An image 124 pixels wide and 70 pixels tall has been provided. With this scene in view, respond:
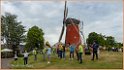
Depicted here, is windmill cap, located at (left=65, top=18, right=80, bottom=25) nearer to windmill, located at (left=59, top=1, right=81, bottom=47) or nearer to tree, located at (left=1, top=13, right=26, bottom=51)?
windmill, located at (left=59, top=1, right=81, bottom=47)

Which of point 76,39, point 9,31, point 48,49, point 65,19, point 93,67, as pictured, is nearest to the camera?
point 93,67

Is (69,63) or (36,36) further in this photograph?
(36,36)

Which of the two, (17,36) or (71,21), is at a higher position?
(71,21)

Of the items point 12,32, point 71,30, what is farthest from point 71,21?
point 12,32

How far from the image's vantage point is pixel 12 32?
1868 inches

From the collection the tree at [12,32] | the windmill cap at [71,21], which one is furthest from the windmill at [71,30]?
the tree at [12,32]

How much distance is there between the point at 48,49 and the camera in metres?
19.2

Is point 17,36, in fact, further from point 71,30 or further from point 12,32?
point 71,30

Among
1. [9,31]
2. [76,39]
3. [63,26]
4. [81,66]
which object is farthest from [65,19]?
[81,66]

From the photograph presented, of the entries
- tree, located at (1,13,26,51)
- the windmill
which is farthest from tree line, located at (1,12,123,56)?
the windmill

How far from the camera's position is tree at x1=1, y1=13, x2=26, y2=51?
43719 millimetres

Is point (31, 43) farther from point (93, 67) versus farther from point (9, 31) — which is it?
point (93, 67)

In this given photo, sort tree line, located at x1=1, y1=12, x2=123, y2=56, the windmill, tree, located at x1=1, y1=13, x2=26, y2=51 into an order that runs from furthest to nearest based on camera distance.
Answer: tree, located at x1=1, y1=13, x2=26, y2=51 < tree line, located at x1=1, y1=12, x2=123, y2=56 < the windmill

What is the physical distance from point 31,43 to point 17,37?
23.5 ft
